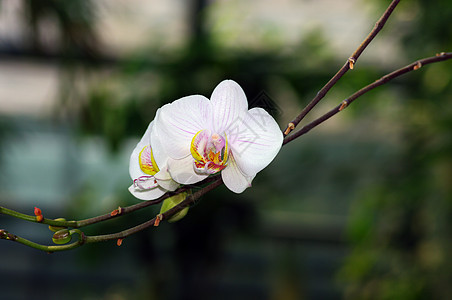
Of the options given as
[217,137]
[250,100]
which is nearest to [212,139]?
[217,137]

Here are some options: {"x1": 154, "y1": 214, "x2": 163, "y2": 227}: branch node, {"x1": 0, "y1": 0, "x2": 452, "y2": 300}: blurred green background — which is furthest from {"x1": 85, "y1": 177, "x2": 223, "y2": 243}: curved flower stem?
{"x1": 0, "y1": 0, "x2": 452, "y2": 300}: blurred green background

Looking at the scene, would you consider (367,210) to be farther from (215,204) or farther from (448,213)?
(215,204)

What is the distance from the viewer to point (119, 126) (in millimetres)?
1218

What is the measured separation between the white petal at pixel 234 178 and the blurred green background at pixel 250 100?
1.80 ft

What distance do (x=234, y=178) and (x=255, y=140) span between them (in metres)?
0.02

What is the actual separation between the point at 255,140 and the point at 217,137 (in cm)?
2

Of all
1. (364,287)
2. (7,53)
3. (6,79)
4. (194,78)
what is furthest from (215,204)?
(6,79)

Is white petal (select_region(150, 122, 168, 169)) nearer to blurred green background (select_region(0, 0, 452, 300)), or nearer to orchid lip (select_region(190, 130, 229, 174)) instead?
orchid lip (select_region(190, 130, 229, 174))

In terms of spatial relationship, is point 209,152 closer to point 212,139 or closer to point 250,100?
point 212,139

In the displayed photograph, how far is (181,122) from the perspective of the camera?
28 cm

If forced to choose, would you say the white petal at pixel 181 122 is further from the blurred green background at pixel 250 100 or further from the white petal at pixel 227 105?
the blurred green background at pixel 250 100

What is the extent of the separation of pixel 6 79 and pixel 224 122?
223 cm

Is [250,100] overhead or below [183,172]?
overhead

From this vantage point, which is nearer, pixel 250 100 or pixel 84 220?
pixel 84 220
